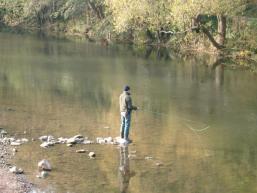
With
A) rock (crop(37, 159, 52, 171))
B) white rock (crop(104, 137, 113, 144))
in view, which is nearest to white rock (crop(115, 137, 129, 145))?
white rock (crop(104, 137, 113, 144))

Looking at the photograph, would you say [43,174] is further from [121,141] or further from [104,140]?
[121,141]

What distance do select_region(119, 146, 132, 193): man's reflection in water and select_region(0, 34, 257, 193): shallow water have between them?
0.04m

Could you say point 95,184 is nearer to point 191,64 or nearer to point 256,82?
point 256,82

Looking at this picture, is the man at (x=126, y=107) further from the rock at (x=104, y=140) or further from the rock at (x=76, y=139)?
the rock at (x=76, y=139)

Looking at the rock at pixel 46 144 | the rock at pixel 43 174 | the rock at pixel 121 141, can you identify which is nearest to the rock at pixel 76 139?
the rock at pixel 46 144

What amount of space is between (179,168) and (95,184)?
12.4ft

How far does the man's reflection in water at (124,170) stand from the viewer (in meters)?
18.9

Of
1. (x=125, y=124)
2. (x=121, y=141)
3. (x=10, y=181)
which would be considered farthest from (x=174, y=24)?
(x=10, y=181)

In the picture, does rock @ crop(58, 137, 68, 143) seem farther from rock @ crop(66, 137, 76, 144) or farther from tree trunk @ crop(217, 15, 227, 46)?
tree trunk @ crop(217, 15, 227, 46)

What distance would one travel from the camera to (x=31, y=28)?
10812cm

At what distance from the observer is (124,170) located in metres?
20.7

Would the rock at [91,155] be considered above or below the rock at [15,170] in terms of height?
below

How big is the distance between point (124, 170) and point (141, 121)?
27.8 ft

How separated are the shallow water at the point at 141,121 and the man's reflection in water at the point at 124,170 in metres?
0.04
